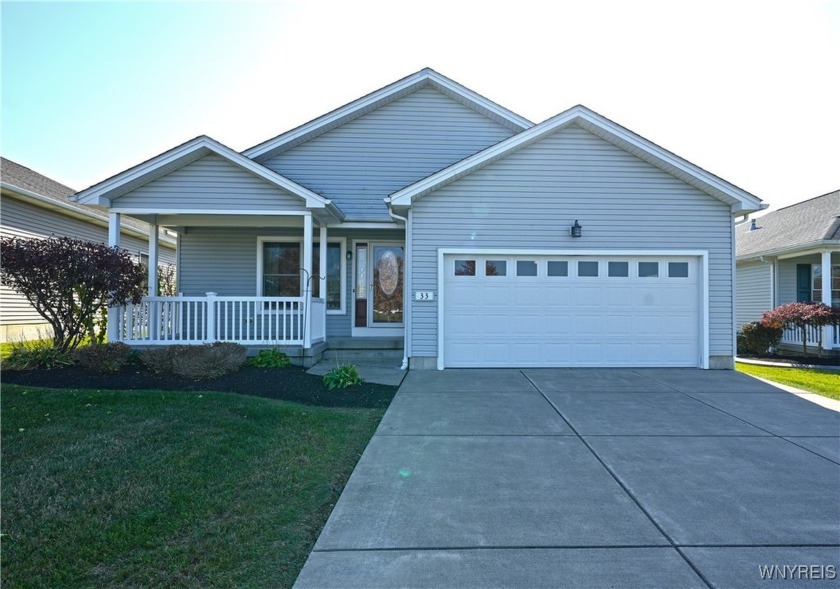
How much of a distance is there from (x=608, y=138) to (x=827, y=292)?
849 cm

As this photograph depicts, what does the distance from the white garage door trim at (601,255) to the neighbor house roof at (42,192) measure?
9.22m

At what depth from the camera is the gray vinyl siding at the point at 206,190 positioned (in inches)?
370

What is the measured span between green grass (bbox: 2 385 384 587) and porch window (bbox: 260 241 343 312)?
583cm

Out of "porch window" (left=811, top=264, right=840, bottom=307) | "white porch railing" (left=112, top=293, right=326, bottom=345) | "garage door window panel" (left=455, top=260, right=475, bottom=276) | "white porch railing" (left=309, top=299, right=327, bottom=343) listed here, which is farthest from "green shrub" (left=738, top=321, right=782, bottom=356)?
"white porch railing" (left=112, top=293, right=326, bottom=345)

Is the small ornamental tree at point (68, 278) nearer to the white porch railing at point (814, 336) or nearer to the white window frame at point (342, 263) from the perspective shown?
the white window frame at point (342, 263)

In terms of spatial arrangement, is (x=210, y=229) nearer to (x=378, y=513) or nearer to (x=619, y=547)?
(x=378, y=513)

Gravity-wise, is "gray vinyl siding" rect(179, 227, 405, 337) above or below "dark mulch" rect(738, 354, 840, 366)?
above

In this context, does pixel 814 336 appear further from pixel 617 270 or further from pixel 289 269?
pixel 289 269

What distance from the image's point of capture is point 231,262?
11906 millimetres

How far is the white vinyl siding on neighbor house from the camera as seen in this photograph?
1290 cm

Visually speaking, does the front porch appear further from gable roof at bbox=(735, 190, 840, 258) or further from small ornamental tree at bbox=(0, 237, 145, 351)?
small ornamental tree at bbox=(0, 237, 145, 351)

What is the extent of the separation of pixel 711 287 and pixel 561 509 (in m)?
7.97

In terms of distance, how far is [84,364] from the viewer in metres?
8.06

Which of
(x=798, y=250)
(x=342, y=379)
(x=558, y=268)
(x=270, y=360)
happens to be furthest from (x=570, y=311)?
(x=798, y=250)
